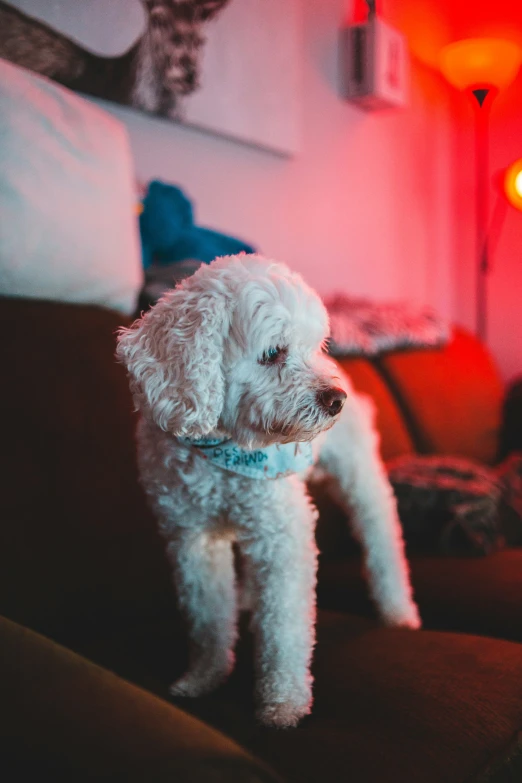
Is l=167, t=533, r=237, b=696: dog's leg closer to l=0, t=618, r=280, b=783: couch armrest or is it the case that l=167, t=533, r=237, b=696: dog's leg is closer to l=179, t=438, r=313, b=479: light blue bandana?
l=179, t=438, r=313, b=479: light blue bandana

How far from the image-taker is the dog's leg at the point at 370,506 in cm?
124

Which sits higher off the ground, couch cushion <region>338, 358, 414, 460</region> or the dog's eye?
the dog's eye

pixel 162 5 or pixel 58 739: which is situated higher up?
pixel 162 5

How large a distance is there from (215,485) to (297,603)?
20 cm

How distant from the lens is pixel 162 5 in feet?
5.27

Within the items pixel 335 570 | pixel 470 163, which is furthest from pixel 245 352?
pixel 470 163

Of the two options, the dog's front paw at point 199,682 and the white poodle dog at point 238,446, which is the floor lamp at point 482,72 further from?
the dog's front paw at point 199,682

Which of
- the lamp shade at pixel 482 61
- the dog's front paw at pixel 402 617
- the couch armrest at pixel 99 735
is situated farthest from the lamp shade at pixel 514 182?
the couch armrest at pixel 99 735

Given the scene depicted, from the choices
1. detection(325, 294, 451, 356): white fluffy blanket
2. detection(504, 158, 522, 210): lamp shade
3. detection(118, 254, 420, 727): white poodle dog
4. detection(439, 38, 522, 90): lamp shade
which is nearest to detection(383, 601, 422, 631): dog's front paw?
detection(118, 254, 420, 727): white poodle dog

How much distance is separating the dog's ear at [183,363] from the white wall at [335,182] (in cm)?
104

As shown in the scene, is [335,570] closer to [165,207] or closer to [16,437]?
[16,437]

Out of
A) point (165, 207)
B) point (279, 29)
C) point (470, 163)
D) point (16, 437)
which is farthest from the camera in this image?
point (470, 163)

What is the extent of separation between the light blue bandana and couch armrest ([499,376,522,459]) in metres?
1.76

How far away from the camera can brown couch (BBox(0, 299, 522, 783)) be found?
0.50 m
